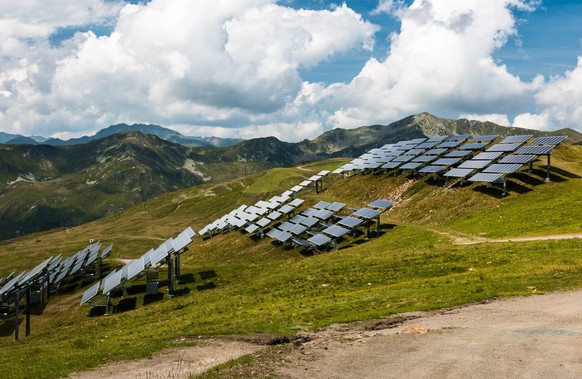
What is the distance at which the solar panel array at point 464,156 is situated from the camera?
74.6m

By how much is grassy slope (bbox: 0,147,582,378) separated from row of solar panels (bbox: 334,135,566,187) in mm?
4187

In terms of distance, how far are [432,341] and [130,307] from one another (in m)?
42.8

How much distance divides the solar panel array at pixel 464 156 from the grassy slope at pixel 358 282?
4.08 metres

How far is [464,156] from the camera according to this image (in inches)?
3642

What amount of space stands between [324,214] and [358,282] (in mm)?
38910

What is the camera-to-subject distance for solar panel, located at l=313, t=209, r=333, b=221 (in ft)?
267

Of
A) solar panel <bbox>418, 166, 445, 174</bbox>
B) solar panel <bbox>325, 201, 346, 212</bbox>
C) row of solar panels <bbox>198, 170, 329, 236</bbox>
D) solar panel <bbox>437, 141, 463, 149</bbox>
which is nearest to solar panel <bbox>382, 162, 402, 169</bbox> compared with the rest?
solar panel <bbox>437, 141, 463, 149</bbox>

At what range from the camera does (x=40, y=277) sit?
6731 cm

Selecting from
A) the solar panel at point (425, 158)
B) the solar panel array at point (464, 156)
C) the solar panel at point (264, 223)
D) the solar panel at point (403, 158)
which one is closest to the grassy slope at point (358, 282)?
the solar panel array at point (464, 156)

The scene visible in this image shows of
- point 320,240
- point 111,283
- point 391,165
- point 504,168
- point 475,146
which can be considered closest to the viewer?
point 111,283

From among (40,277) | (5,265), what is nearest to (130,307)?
(40,277)

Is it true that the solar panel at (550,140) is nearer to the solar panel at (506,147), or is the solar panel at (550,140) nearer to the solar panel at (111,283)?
the solar panel at (506,147)

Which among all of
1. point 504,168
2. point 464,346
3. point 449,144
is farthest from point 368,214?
point 449,144

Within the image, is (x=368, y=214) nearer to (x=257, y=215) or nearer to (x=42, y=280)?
(x=257, y=215)
